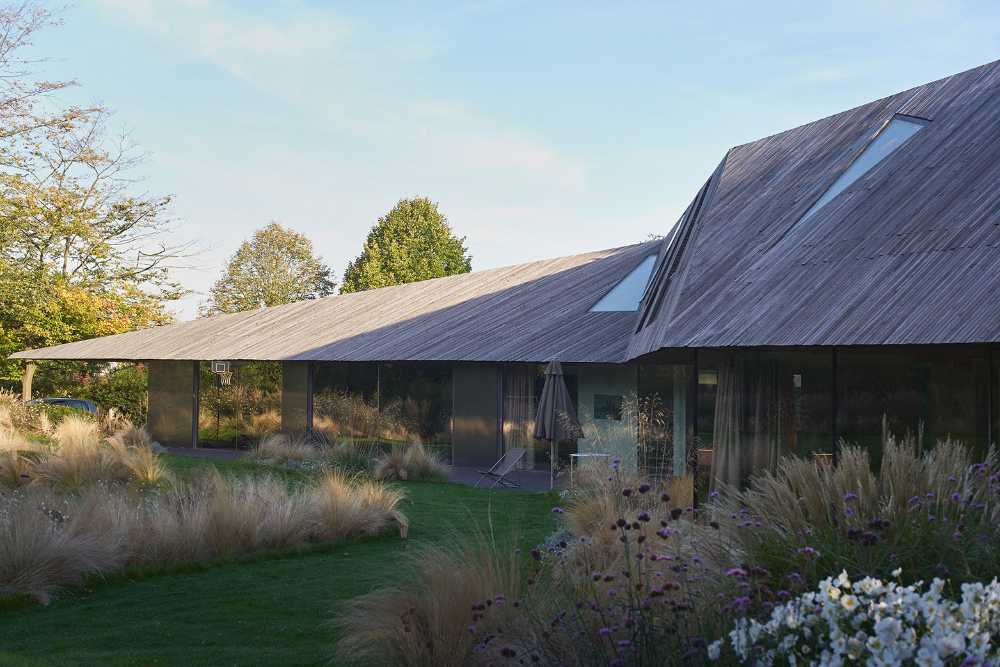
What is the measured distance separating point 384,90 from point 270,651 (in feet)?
41.5

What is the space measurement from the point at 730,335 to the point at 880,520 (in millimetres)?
4817

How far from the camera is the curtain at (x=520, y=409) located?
18766 mm

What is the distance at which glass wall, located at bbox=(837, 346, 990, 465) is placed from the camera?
8.55 metres

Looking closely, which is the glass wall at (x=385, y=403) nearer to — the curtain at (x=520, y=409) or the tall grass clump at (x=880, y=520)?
the curtain at (x=520, y=409)

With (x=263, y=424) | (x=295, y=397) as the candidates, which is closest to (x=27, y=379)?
(x=263, y=424)

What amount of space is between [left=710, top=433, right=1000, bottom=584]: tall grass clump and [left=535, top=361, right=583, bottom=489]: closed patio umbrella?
9.45 meters

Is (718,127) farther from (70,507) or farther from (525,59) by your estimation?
(70,507)

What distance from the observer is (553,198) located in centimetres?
3478

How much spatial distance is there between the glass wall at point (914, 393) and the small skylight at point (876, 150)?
265cm

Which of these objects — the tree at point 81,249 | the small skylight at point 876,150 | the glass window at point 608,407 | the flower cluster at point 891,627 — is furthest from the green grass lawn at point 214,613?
the tree at point 81,249

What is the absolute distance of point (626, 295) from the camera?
1952 centimetres

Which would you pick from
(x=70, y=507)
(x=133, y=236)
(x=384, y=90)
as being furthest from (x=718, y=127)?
(x=133, y=236)

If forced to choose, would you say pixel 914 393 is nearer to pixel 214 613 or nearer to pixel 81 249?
pixel 214 613

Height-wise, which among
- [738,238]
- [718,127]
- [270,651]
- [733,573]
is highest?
[718,127]
